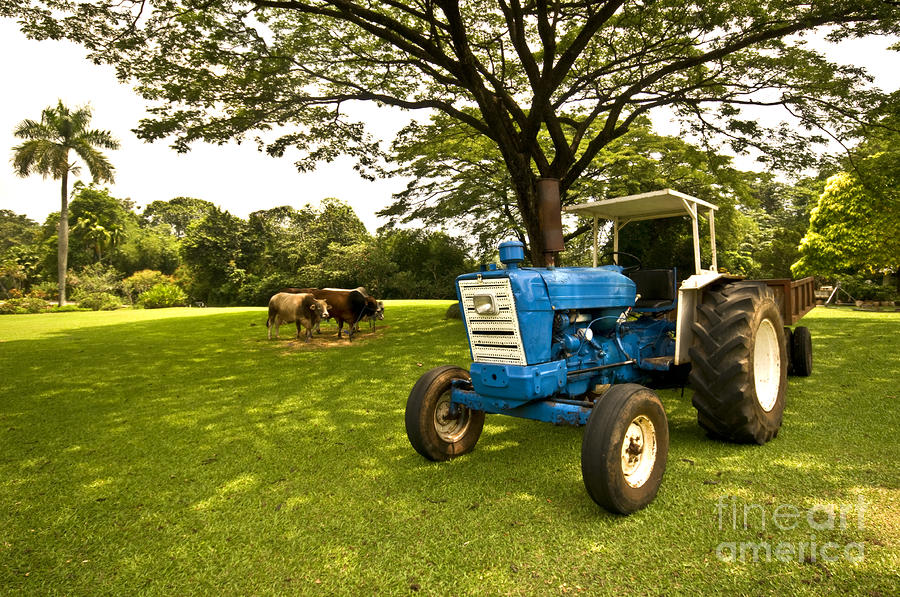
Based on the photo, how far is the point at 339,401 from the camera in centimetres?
570

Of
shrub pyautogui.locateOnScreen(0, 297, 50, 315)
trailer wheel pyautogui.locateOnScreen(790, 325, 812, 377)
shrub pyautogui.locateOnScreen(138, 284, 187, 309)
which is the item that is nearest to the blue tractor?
trailer wheel pyautogui.locateOnScreen(790, 325, 812, 377)

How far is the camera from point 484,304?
3430mm

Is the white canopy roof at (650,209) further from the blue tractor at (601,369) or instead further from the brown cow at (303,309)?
the brown cow at (303,309)

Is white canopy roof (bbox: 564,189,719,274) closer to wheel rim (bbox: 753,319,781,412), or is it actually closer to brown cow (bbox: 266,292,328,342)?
wheel rim (bbox: 753,319,781,412)

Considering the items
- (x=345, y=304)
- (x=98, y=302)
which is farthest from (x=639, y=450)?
(x=98, y=302)

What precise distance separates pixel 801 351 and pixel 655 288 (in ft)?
9.18

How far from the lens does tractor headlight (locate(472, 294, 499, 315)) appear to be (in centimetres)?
335

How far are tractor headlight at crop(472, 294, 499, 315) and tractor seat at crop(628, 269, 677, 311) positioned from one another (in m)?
1.94

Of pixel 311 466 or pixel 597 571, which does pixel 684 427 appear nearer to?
pixel 597 571

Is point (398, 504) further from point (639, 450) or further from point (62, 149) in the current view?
point (62, 149)

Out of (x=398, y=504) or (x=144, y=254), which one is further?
(x=144, y=254)

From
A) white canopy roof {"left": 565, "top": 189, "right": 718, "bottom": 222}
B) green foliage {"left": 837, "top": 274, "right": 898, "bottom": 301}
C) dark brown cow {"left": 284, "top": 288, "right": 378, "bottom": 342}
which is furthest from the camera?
green foliage {"left": 837, "top": 274, "right": 898, "bottom": 301}

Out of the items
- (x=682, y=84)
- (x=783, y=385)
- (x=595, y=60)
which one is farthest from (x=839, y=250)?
(x=783, y=385)

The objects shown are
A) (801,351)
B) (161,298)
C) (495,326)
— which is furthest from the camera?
(161,298)
